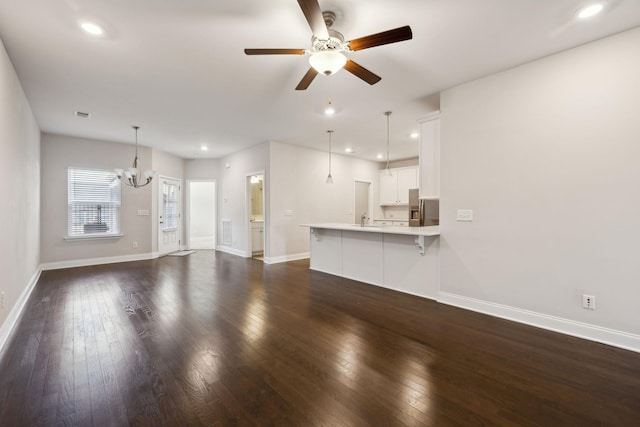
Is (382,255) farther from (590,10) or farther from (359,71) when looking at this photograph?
(590,10)

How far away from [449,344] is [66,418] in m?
2.78

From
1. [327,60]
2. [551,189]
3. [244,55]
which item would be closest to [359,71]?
[327,60]

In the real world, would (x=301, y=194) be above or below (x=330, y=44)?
below

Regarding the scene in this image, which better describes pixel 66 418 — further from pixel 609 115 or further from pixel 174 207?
pixel 174 207

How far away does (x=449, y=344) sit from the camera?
2.44 meters

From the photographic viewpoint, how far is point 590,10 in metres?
2.11

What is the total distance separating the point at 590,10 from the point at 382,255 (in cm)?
330

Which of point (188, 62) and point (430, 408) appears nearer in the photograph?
point (430, 408)

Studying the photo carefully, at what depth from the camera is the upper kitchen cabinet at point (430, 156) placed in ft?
12.0

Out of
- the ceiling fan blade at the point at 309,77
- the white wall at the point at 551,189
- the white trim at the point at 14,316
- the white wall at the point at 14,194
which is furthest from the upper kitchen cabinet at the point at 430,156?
the white trim at the point at 14,316

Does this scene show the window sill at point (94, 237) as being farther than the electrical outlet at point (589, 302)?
Yes

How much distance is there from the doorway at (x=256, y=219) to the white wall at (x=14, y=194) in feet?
12.3

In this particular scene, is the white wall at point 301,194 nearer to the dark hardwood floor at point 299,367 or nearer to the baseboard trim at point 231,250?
the baseboard trim at point 231,250

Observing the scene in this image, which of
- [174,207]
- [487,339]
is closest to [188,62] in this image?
[487,339]
